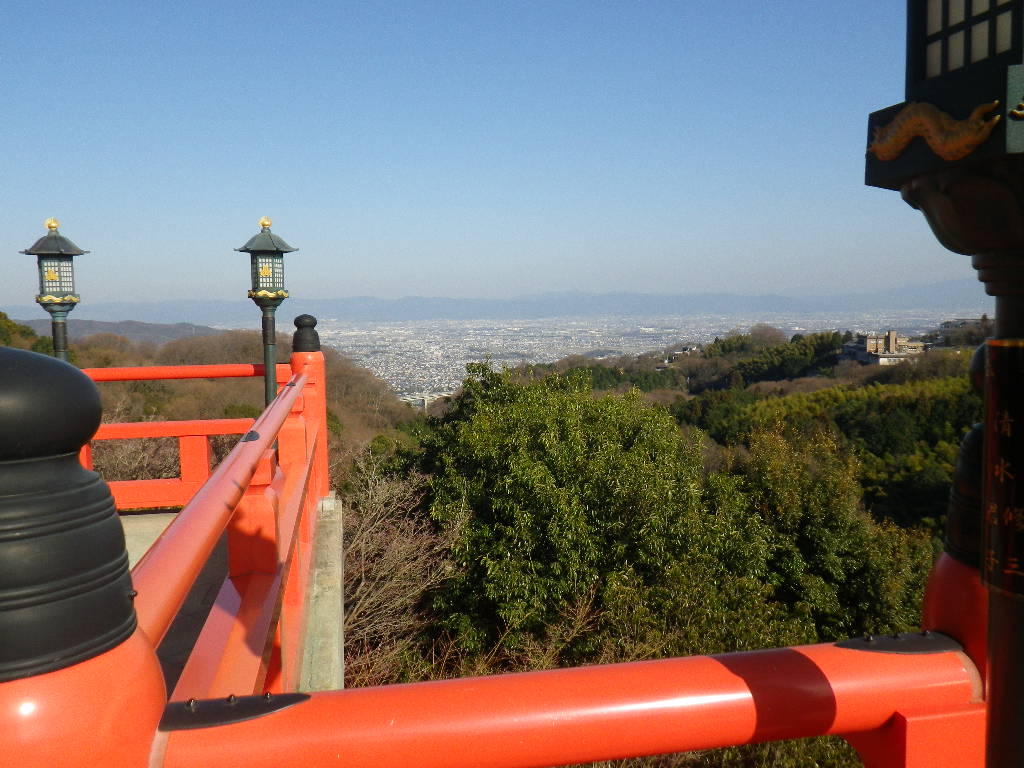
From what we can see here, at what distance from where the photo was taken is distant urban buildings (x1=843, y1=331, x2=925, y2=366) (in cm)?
4541

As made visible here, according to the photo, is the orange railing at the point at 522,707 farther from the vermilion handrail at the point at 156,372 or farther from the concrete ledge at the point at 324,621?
the vermilion handrail at the point at 156,372

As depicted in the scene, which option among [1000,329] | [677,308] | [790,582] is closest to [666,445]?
[790,582]

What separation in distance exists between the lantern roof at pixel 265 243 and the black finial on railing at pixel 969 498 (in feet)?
20.6

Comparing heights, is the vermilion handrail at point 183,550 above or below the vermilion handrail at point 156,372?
above

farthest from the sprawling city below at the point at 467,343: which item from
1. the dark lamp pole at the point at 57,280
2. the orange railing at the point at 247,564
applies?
the orange railing at the point at 247,564

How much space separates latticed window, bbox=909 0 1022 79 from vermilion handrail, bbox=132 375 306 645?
37.5 inches

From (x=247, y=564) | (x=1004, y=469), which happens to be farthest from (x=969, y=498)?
(x=247, y=564)

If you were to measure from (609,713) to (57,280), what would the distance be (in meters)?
6.54

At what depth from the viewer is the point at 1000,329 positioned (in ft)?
2.57

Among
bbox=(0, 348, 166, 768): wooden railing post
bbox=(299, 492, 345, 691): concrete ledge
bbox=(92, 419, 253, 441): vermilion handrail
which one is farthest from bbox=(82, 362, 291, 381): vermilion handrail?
bbox=(0, 348, 166, 768): wooden railing post

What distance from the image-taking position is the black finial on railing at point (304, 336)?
4664 millimetres

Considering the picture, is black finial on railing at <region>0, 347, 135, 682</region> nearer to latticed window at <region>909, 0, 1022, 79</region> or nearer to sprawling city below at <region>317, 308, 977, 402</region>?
latticed window at <region>909, 0, 1022, 79</region>

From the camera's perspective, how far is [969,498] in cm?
113

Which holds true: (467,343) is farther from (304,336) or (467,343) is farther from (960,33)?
(960,33)
